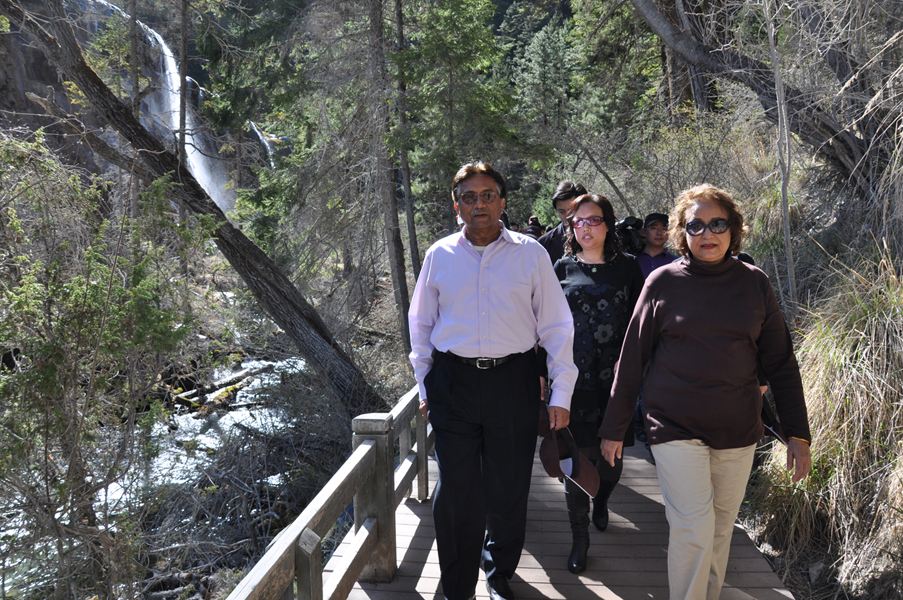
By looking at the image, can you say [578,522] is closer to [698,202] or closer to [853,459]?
[853,459]

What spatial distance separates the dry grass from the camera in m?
3.49

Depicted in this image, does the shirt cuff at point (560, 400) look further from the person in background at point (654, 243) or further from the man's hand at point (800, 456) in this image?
the person in background at point (654, 243)

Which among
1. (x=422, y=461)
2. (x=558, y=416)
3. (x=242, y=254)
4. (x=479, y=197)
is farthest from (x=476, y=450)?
(x=242, y=254)

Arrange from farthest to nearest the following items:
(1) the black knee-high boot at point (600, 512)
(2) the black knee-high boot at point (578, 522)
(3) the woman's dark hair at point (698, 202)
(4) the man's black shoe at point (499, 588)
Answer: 1. (1) the black knee-high boot at point (600, 512)
2. (2) the black knee-high boot at point (578, 522)
3. (4) the man's black shoe at point (499, 588)
4. (3) the woman's dark hair at point (698, 202)

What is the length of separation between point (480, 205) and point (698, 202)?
0.92 m

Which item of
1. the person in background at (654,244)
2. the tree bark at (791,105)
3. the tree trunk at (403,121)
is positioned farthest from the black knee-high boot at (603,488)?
the tree trunk at (403,121)

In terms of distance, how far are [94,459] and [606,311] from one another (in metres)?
4.90

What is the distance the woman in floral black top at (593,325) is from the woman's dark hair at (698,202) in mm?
670

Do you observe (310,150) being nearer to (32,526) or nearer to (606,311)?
(32,526)

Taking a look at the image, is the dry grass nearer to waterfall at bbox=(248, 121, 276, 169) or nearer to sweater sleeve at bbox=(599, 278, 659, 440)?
sweater sleeve at bbox=(599, 278, 659, 440)

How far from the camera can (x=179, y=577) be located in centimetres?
690

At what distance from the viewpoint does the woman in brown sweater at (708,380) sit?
263cm

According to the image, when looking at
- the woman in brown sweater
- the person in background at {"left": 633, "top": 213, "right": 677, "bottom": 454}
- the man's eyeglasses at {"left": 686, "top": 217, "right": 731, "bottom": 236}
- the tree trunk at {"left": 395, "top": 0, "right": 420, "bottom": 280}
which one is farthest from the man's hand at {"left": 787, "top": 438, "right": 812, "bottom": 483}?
the tree trunk at {"left": 395, "top": 0, "right": 420, "bottom": 280}

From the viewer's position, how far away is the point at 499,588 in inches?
125
